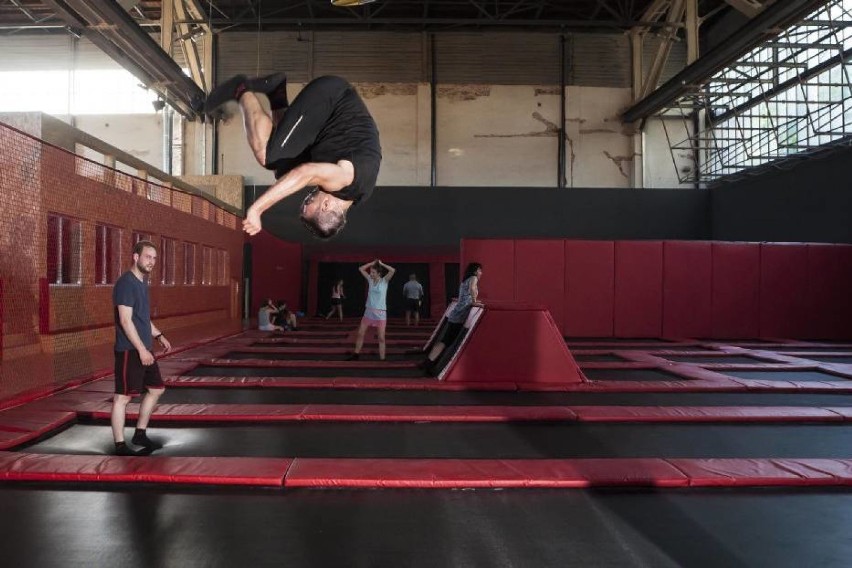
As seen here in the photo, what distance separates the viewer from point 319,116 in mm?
2369

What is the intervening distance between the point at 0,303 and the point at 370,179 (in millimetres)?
4945

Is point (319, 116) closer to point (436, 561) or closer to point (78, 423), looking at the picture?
point (436, 561)

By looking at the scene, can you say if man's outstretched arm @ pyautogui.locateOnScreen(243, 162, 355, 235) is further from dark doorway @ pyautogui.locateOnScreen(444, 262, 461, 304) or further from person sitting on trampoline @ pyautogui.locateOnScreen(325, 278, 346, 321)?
dark doorway @ pyautogui.locateOnScreen(444, 262, 461, 304)

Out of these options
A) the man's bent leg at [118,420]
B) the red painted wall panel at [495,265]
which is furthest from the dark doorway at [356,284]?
the man's bent leg at [118,420]

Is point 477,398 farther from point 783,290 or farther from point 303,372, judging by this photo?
point 783,290

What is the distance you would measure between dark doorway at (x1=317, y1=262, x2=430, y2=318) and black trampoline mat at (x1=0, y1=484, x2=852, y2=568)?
11.7m

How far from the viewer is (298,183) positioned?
7.07 feet

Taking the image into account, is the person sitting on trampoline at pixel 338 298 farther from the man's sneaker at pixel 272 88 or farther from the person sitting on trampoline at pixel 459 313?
the man's sneaker at pixel 272 88

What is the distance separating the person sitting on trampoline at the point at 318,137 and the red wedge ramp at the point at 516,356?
10.6 feet

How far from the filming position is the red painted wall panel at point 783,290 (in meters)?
10.1

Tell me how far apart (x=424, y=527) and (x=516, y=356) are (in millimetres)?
3314

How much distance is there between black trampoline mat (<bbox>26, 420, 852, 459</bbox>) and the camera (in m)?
3.44

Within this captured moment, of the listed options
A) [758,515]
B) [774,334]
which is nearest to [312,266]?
[774,334]

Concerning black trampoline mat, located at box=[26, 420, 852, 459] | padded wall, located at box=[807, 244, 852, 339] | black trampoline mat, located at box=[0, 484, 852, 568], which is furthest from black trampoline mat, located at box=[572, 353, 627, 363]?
padded wall, located at box=[807, 244, 852, 339]
